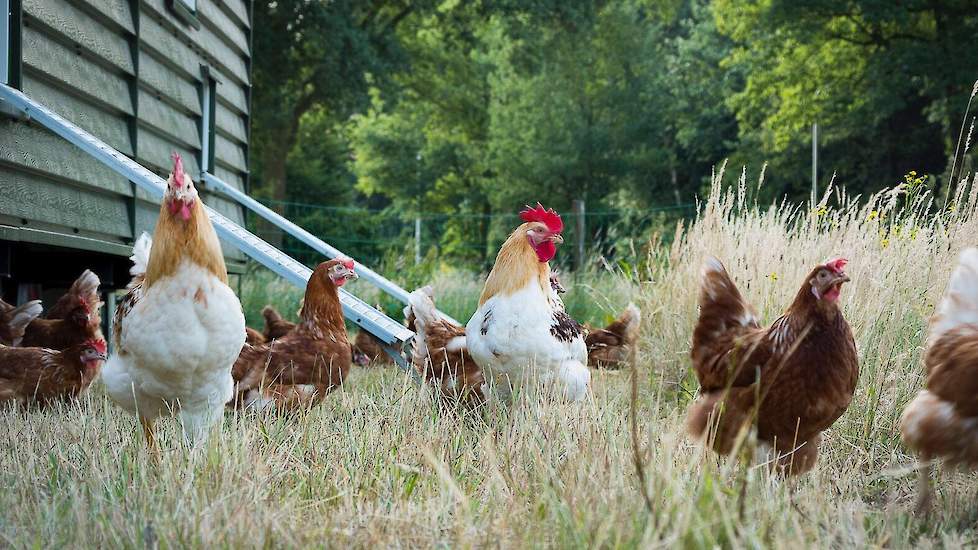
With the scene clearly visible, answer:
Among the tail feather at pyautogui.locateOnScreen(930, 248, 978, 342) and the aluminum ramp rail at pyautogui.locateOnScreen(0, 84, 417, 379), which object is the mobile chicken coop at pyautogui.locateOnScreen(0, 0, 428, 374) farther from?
the tail feather at pyautogui.locateOnScreen(930, 248, 978, 342)

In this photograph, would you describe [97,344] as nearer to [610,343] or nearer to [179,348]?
[179,348]

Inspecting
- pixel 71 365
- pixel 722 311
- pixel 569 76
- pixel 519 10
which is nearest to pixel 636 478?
pixel 722 311

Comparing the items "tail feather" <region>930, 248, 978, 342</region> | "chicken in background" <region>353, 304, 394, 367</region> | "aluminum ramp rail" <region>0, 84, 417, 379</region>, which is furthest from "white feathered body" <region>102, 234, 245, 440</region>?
"chicken in background" <region>353, 304, 394, 367</region>

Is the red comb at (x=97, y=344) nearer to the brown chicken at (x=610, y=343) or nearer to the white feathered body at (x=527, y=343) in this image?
the white feathered body at (x=527, y=343)

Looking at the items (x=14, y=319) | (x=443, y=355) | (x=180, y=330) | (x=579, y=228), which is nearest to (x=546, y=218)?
(x=443, y=355)

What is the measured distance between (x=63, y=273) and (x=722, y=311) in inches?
228


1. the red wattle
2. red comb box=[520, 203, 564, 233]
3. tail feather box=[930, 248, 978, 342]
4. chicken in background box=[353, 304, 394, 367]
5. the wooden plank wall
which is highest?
the wooden plank wall

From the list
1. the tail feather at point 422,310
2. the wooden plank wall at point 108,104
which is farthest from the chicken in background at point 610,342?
the wooden plank wall at point 108,104

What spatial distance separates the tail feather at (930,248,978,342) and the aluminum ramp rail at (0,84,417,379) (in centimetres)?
269

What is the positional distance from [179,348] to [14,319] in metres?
2.57

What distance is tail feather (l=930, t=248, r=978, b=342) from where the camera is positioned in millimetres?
3545

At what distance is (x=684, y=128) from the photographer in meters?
29.7

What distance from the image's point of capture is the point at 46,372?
5.07 metres

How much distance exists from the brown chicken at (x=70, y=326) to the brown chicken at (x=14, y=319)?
0.25m
